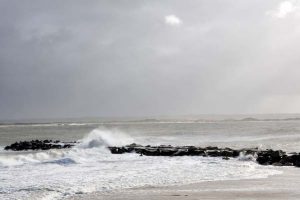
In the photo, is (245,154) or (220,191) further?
(245,154)

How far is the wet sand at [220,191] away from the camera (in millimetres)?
16984

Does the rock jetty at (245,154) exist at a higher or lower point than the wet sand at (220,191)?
higher

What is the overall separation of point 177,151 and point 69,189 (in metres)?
22.3

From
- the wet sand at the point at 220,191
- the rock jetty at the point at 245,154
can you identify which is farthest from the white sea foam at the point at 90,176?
the rock jetty at the point at 245,154

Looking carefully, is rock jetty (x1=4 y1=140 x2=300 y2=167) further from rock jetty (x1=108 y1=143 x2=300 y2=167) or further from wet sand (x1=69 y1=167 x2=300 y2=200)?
Answer: wet sand (x1=69 y1=167 x2=300 y2=200)

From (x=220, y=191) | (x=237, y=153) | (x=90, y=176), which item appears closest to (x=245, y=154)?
(x=237, y=153)

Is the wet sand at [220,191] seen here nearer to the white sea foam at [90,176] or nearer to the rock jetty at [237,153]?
the white sea foam at [90,176]

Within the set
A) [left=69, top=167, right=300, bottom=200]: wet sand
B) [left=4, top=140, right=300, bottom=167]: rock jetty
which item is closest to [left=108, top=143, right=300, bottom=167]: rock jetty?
[left=4, top=140, right=300, bottom=167]: rock jetty

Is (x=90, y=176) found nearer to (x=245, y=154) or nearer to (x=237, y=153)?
(x=245, y=154)

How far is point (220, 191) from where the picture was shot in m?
18.5

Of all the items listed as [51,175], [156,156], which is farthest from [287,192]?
[156,156]

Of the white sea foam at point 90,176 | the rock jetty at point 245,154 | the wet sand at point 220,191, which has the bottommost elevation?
the wet sand at point 220,191

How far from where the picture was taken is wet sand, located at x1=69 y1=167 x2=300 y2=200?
55.7ft

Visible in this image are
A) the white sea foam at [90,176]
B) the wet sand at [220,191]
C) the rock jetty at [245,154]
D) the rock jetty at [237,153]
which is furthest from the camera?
the rock jetty at [237,153]
